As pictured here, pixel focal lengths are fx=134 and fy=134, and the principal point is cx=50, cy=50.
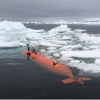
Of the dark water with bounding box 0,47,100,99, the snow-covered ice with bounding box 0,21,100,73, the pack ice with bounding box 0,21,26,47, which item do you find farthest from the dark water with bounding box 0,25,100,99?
the pack ice with bounding box 0,21,26,47

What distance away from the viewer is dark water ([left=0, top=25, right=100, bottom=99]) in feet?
22.7

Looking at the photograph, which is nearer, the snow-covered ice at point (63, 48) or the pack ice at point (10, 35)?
the snow-covered ice at point (63, 48)

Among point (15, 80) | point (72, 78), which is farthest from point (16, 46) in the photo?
point (72, 78)

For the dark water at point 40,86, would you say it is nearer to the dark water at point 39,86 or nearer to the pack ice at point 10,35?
the dark water at point 39,86

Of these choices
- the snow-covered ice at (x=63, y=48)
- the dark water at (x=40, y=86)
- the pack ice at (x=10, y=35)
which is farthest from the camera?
the pack ice at (x=10, y=35)

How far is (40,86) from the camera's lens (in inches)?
307

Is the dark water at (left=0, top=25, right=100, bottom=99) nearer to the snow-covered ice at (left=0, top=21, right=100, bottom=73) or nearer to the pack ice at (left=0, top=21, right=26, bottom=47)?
the snow-covered ice at (left=0, top=21, right=100, bottom=73)

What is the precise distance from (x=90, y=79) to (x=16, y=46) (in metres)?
12.8

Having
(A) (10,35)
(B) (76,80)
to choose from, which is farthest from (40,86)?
(A) (10,35)

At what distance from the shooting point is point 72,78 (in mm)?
8758

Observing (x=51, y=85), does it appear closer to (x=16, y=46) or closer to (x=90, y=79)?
(x=90, y=79)

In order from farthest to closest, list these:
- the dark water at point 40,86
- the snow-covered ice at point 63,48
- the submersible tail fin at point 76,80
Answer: the snow-covered ice at point 63,48, the submersible tail fin at point 76,80, the dark water at point 40,86

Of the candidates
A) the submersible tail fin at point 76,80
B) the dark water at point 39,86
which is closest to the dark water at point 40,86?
the dark water at point 39,86

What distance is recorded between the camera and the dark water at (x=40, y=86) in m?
6.91
